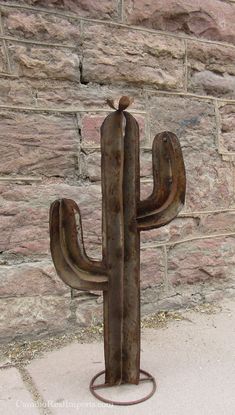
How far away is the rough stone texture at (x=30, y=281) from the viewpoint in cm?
134

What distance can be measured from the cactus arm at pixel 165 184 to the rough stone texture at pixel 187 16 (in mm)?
668

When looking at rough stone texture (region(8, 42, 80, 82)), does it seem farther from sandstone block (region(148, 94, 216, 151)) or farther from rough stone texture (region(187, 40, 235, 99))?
rough stone texture (region(187, 40, 235, 99))

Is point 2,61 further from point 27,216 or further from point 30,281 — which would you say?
point 30,281

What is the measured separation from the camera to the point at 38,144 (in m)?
1.36

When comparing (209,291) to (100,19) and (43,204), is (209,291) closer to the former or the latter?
(43,204)

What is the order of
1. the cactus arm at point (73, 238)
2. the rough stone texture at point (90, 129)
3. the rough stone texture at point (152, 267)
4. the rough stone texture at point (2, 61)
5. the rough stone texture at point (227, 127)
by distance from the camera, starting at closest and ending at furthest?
the cactus arm at point (73, 238) < the rough stone texture at point (2, 61) < the rough stone texture at point (90, 129) < the rough stone texture at point (152, 267) < the rough stone texture at point (227, 127)

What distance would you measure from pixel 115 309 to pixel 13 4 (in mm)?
963

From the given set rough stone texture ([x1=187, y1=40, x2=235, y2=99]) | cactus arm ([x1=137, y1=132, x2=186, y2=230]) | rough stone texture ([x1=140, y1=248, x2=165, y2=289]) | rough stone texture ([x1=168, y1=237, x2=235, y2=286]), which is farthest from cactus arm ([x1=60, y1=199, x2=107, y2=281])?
rough stone texture ([x1=187, y1=40, x2=235, y2=99])

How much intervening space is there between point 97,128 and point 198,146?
1.36 ft

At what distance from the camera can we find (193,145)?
63.2 inches

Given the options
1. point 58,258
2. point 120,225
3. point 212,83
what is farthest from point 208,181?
point 58,258

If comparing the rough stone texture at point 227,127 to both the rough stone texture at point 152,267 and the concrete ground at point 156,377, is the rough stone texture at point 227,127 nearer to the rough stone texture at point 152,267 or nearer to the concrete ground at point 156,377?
the rough stone texture at point 152,267

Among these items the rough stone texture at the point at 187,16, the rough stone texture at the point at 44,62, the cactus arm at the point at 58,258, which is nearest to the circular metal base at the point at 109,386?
the cactus arm at the point at 58,258

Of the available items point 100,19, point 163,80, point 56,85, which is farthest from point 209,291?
point 100,19
